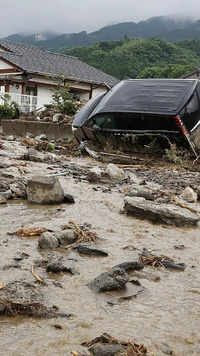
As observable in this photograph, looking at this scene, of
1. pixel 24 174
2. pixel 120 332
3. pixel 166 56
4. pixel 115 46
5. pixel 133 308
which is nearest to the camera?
pixel 120 332

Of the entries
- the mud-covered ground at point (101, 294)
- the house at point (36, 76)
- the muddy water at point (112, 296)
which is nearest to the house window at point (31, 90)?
the house at point (36, 76)

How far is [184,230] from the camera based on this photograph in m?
4.03

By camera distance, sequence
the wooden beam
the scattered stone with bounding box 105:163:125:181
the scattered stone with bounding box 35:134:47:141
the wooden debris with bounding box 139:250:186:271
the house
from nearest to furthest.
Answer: the wooden debris with bounding box 139:250:186:271, the scattered stone with bounding box 105:163:125:181, the scattered stone with bounding box 35:134:47:141, the house, the wooden beam

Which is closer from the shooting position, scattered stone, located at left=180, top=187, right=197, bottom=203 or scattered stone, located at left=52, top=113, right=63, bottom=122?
scattered stone, located at left=180, top=187, right=197, bottom=203

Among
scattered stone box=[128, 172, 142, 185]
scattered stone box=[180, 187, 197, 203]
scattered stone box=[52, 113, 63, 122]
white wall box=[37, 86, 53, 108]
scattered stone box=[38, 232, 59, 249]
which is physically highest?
scattered stone box=[38, 232, 59, 249]

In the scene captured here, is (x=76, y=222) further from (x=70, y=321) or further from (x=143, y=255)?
(x=70, y=321)

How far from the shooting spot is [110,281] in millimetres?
2494

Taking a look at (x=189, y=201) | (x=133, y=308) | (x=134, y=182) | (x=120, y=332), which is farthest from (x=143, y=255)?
(x=134, y=182)

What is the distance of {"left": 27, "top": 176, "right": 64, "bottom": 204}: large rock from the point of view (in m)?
4.58

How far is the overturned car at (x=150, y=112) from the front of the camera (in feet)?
26.2

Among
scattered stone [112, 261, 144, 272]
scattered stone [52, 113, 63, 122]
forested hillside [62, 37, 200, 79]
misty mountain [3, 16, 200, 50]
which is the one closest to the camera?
scattered stone [112, 261, 144, 272]

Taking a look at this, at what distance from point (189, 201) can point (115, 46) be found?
59823 millimetres

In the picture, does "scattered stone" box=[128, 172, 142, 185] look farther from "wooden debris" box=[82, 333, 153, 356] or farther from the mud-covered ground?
"wooden debris" box=[82, 333, 153, 356]

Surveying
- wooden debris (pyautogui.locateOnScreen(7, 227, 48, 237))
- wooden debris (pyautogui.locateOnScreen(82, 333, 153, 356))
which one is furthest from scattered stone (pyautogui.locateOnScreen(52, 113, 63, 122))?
wooden debris (pyautogui.locateOnScreen(82, 333, 153, 356))
